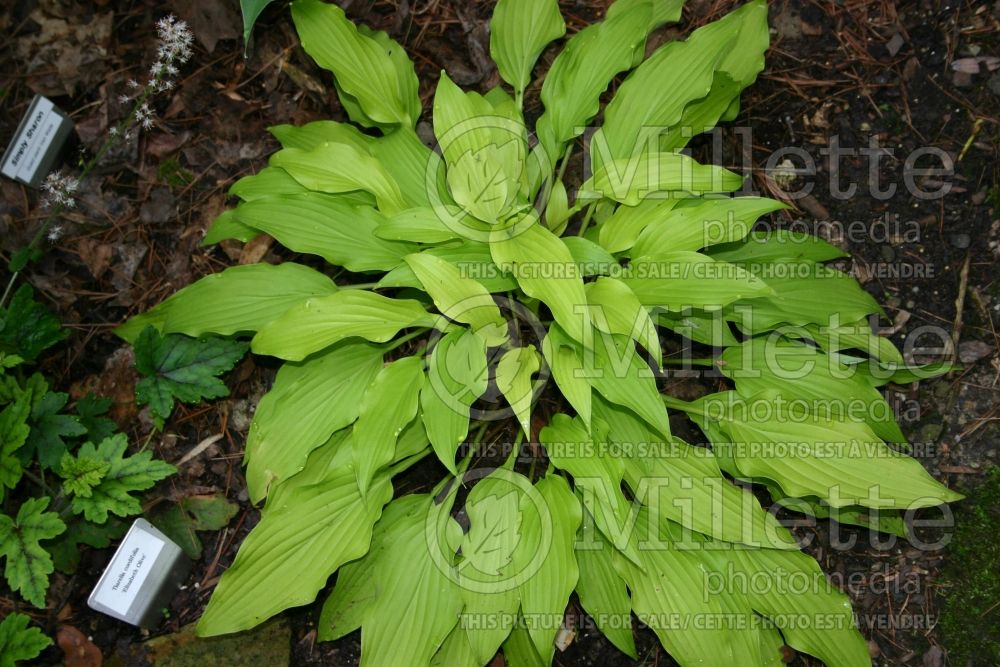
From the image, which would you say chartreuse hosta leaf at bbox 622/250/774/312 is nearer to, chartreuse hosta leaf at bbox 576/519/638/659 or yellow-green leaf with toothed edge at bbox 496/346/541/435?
yellow-green leaf with toothed edge at bbox 496/346/541/435

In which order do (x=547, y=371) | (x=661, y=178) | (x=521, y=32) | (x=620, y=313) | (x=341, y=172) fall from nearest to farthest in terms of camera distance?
(x=620, y=313) < (x=661, y=178) < (x=341, y=172) < (x=547, y=371) < (x=521, y=32)

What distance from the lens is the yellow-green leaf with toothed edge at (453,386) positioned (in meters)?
2.36

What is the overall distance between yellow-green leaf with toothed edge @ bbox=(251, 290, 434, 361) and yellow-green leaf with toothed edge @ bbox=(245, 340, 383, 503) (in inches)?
8.1

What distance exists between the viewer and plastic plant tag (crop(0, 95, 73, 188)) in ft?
9.77

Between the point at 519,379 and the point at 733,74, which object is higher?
the point at 733,74

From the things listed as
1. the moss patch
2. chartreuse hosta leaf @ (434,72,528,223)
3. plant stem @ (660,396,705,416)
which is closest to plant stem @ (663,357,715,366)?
plant stem @ (660,396,705,416)

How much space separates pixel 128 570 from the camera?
2.50 meters

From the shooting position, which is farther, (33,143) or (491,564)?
(33,143)

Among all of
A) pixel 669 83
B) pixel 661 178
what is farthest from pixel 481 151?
pixel 669 83

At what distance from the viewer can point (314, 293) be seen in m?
2.68

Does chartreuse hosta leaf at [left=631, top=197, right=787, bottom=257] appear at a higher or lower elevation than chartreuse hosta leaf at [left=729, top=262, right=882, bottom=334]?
higher

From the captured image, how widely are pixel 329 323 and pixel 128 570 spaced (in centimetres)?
111

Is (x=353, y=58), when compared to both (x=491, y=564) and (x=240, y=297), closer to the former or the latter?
(x=240, y=297)

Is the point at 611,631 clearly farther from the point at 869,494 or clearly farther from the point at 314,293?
the point at 314,293
